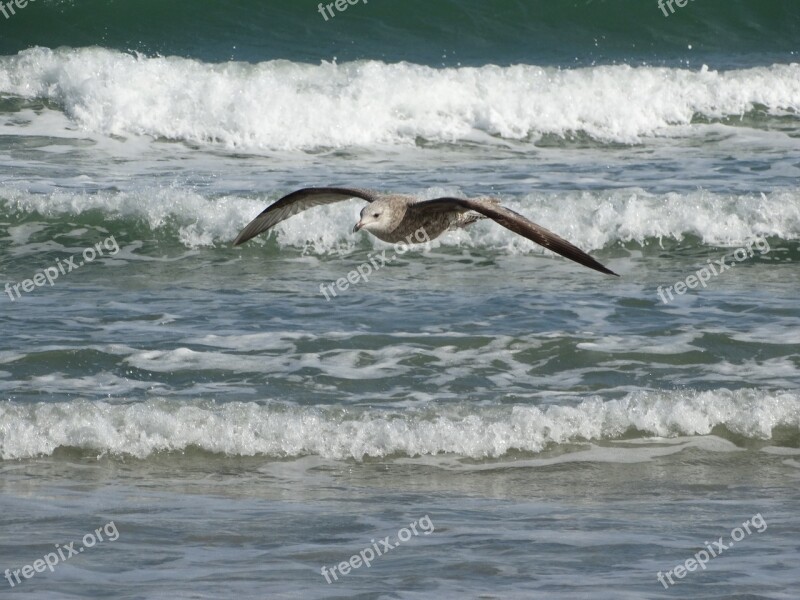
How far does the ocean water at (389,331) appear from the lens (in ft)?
17.7

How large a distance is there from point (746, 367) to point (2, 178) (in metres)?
8.16

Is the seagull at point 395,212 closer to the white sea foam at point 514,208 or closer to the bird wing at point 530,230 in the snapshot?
the bird wing at point 530,230

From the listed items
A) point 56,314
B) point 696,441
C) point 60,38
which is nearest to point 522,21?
point 60,38

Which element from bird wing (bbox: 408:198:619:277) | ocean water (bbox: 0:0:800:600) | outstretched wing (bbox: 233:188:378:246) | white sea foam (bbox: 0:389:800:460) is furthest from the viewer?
outstretched wing (bbox: 233:188:378:246)

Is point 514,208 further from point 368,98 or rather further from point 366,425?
point 366,425

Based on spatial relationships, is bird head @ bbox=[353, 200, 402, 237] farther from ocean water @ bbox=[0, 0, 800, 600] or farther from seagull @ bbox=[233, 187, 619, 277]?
ocean water @ bbox=[0, 0, 800, 600]

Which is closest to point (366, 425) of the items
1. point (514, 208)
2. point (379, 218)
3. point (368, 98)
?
point (379, 218)

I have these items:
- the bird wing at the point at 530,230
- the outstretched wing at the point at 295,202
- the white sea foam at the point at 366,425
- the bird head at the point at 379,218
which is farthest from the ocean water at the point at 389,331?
the bird wing at the point at 530,230

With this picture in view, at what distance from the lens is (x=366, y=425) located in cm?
703

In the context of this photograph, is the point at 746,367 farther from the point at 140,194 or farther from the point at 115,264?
the point at 140,194

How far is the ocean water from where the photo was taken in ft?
17.7

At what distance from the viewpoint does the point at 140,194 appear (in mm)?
12258

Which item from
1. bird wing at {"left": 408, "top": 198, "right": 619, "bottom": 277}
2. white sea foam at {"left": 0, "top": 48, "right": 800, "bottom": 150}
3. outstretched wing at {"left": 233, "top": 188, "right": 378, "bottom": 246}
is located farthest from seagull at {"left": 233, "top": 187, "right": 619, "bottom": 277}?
white sea foam at {"left": 0, "top": 48, "right": 800, "bottom": 150}

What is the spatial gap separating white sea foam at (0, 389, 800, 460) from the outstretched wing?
1.08m
